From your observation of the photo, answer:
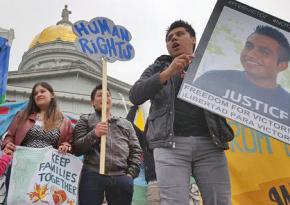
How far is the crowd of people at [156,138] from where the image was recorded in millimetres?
3061

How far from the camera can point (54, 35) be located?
39.2 metres

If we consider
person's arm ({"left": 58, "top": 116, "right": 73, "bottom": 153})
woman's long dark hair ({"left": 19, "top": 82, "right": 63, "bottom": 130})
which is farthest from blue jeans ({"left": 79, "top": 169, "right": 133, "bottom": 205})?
woman's long dark hair ({"left": 19, "top": 82, "right": 63, "bottom": 130})

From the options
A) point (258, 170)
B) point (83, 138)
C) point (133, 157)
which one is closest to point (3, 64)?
point (83, 138)

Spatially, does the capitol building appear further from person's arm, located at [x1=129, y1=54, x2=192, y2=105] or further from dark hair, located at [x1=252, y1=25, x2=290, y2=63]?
dark hair, located at [x1=252, y1=25, x2=290, y2=63]

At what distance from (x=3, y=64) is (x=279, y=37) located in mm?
4750

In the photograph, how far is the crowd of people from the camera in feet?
10.0

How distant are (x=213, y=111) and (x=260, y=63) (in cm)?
52

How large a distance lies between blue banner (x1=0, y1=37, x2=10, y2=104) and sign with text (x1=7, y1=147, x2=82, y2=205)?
282 centimetres

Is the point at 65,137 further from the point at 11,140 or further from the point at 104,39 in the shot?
the point at 104,39

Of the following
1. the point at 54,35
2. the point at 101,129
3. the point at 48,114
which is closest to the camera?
the point at 101,129

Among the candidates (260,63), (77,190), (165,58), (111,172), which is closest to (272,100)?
(260,63)

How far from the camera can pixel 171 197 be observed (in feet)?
9.72

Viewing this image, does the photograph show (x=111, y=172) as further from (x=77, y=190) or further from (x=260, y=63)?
(x=260, y=63)

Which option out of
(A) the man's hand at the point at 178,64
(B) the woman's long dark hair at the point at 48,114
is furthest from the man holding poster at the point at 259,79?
(B) the woman's long dark hair at the point at 48,114
